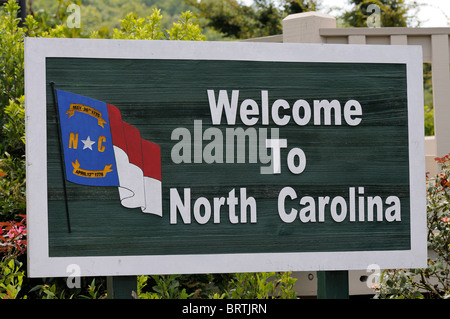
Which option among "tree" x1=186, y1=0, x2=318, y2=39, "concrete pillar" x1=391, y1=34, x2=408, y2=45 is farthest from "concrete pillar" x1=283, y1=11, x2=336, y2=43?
"tree" x1=186, y1=0, x2=318, y2=39

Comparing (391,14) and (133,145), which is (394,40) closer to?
(133,145)

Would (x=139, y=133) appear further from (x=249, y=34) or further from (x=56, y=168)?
(x=249, y=34)

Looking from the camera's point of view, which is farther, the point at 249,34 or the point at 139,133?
the point at 249,34

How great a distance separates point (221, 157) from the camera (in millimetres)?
3307

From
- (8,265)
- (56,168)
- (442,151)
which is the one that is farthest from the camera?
(442,151)

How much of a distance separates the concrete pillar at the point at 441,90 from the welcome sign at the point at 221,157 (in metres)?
1.69

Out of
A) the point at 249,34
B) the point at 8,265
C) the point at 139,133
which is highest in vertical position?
the point at 249,34

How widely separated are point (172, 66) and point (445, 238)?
2.50 meters

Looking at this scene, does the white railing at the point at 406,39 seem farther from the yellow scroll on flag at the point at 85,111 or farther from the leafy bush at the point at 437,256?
the yellow scroll on flag at the point at 85,111

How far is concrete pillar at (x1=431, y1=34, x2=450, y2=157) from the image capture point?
5.10 m

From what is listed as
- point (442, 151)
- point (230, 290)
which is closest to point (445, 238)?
point (442, 151)

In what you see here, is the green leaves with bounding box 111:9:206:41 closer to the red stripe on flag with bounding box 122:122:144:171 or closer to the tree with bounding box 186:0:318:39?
the red stripe on flag with bounding box 122:122:144:171

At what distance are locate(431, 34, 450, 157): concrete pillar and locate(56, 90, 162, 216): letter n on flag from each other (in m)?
2.84
